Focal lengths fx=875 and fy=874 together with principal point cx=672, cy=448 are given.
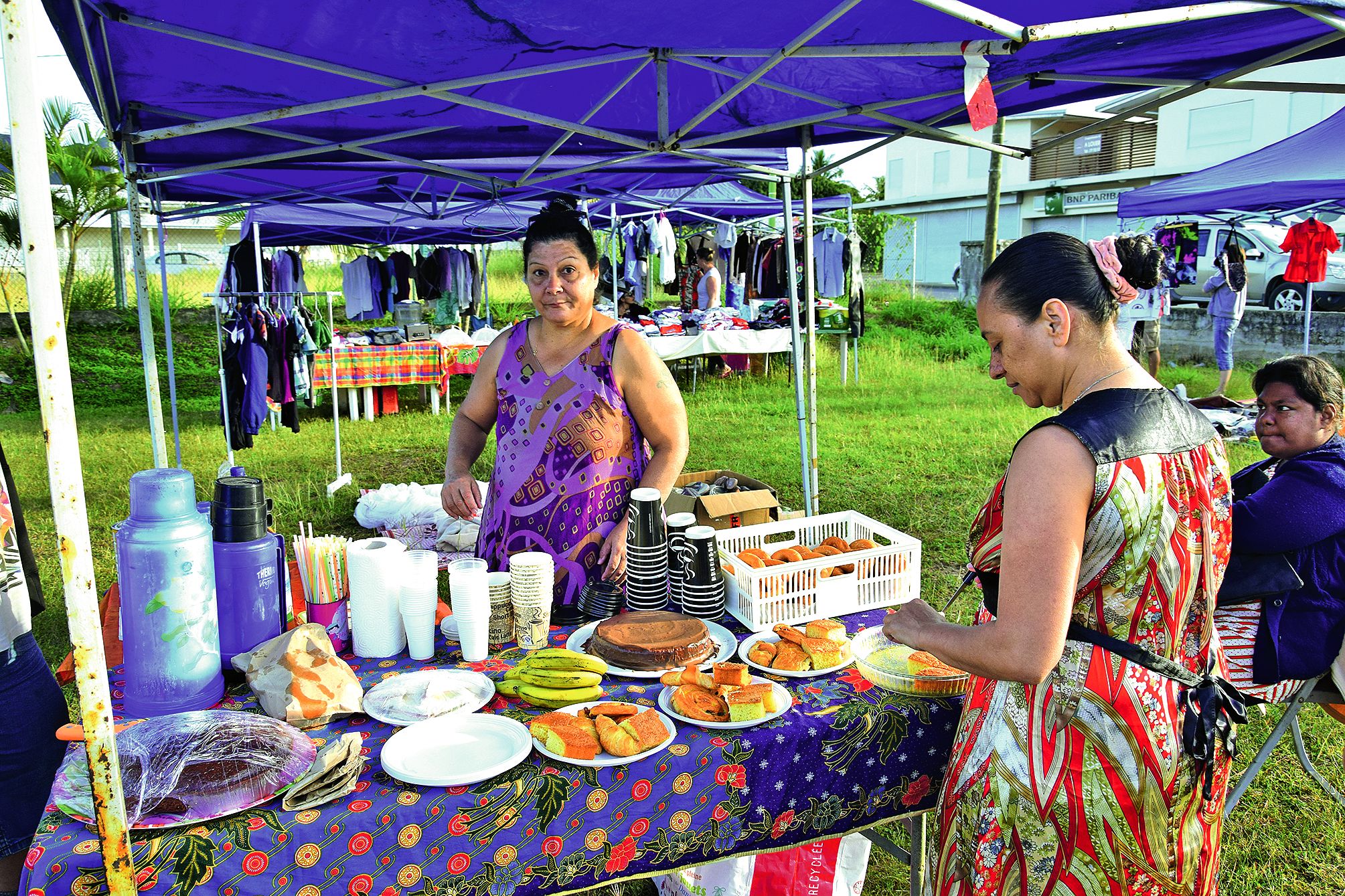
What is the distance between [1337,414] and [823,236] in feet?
30.5

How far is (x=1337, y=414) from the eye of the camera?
2.71m

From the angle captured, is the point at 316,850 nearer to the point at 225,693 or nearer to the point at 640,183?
the point at 225,693

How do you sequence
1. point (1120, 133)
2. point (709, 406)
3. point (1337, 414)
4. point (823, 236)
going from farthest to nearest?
point (1120, 133), point (823, 236), point (709, 406), point (1337, 414)

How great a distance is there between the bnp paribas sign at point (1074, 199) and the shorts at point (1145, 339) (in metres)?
13.8

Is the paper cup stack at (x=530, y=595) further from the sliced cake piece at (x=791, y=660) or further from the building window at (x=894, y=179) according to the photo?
the building window at (x=894, y=179)

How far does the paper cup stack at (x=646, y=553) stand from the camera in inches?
87.0

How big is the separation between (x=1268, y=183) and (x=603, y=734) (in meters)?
8.15

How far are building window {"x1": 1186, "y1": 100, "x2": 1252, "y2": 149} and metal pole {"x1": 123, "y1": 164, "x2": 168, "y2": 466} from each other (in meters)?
27.5

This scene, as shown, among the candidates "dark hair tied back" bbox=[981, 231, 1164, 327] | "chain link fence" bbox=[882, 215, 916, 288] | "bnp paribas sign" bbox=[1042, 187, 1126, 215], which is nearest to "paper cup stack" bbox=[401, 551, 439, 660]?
"dark hair tied back" bbox=[981, 231, 1164, 327]

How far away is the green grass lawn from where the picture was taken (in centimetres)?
290

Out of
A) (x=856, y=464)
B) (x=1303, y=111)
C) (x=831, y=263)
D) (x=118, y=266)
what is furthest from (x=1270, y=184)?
(x=1303, y=111)

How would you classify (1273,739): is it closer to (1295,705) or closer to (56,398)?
(1295,705)

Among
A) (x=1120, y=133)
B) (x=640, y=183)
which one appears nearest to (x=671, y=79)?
(x=640, y=183)

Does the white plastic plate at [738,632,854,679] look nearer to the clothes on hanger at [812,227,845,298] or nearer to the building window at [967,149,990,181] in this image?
the clothes on hanger at [812,227,845,298]
